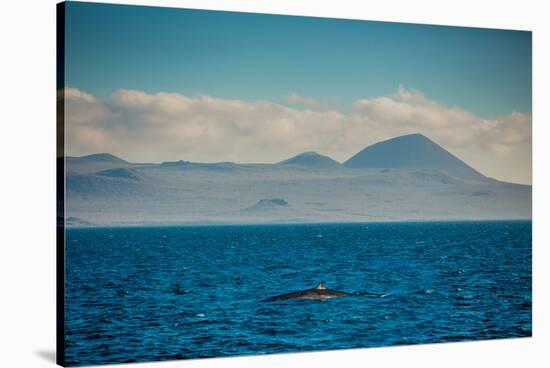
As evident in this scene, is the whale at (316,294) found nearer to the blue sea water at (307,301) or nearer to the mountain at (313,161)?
the blue sea water at (307,301)

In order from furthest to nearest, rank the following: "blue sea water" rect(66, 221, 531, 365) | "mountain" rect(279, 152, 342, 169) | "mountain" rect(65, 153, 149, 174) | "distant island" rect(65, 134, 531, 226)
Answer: "distant island" rect(65, 134, 531, 226) < "mountain" rect(279, 152, 342, 169) < "blue sea water" rect(66, 221, 531, 365) < "mountain" rect(65, 153, 149, 174)

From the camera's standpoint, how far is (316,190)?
32906 mm

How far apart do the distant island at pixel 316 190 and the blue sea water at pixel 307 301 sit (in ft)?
1.85

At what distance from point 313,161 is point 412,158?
328 centimetres

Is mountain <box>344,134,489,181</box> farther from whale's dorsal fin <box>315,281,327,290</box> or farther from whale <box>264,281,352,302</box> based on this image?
whale <box>264,281,352,302</box>

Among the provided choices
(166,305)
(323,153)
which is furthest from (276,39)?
(166,305)

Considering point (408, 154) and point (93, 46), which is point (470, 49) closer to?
point (408, 154)

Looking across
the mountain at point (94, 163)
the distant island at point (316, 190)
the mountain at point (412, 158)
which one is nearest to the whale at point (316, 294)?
the distant island at point (316, 190)

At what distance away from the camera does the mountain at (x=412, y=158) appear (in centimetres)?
3153

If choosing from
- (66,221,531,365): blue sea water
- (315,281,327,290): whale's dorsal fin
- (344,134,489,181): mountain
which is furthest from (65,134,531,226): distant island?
(315,281,327,290): whale's dorsal fin

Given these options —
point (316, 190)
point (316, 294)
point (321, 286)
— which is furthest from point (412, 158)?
point (316, 294)

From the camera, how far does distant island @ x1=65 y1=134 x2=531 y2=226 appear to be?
31.0 meters

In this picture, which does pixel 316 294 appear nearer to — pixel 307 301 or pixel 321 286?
pixel 321 286

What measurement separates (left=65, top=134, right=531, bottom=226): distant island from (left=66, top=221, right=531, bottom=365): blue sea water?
56cm
